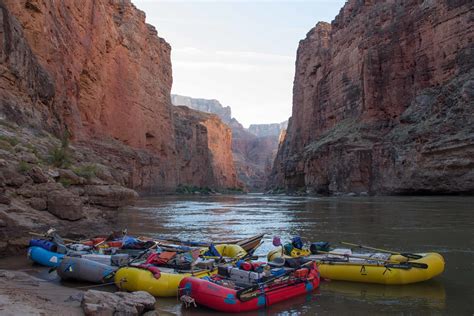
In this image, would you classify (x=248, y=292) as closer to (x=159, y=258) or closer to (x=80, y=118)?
(x=159, y=258)

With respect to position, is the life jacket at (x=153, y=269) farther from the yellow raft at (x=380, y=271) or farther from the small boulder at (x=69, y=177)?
the small boulder at (x=69, y=177)

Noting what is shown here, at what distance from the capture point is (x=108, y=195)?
15898 millimetres

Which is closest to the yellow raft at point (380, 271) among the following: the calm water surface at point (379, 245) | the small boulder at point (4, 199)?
the calm water surface at point (379, 245)

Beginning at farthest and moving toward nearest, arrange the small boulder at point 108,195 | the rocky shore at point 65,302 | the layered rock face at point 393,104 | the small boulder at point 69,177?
the layered rock face at point 393,104, the small boulder at point 108,195, the small boulder at point 69,177, the rocky shore at point 65,302

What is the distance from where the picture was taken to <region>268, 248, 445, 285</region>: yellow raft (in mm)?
9250

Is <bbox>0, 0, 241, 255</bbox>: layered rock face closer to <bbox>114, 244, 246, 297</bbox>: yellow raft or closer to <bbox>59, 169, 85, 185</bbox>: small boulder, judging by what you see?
<bbox>59, 169, 85, 185</bbox>: small boulder

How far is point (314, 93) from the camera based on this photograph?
278 ft

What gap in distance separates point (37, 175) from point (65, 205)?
117 cm

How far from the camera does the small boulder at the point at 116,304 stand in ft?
20.7

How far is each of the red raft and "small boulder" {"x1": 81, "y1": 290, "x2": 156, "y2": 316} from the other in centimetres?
81

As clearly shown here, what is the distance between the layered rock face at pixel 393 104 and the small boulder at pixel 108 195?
31.4 m

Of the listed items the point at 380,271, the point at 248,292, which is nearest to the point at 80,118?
the point at 380,271

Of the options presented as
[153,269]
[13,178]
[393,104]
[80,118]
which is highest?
[393,104]

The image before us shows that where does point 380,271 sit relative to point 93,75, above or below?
below
